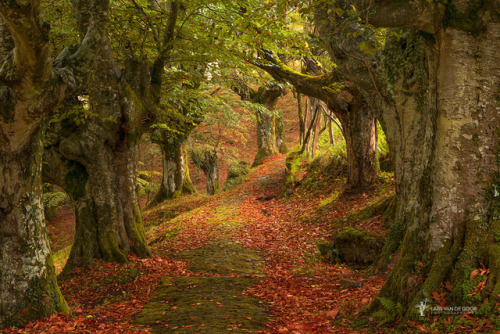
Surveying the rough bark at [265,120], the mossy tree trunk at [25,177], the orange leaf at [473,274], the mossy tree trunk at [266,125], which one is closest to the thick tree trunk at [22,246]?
the mossy tree trunk at [25,177]

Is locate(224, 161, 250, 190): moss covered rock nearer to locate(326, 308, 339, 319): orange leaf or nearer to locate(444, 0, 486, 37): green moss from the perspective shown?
locate(326, 308, 339, 319): orange leaf

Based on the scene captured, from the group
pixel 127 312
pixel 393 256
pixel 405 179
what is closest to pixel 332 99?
pixel 405 179

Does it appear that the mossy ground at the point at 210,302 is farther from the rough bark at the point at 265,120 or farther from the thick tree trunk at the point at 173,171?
the rough bark at the point at 265,120

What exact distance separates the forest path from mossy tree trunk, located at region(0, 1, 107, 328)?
4.66 ft

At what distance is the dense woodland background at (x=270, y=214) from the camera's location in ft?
13.1

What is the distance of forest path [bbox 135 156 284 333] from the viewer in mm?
4891

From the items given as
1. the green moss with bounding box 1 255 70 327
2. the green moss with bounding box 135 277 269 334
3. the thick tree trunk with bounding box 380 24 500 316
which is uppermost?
the thick tree trunk with bounding box 380 24 500 316

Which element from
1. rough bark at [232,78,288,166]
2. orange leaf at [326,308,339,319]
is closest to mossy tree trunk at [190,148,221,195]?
rough bark at [232,78,288,166]

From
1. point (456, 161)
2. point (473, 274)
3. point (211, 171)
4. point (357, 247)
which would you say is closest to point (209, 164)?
point (211, 171)

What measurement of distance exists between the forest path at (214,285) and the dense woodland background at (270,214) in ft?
0.15

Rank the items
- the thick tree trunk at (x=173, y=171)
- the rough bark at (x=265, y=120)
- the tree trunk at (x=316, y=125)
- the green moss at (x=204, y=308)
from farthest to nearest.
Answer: the rough bark at (x=265, y=120), the thick tree trunk at (x=173, y=171), the tree trunk at (x=316, y=125), the green moss at (x=204, y=308)

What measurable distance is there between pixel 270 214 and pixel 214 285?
22.3 ft

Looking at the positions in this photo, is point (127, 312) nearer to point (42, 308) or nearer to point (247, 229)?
point (42, 308)

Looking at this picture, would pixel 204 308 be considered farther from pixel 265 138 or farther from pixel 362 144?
pixel 265 138
